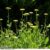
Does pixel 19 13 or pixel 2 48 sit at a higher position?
pixel 19 13

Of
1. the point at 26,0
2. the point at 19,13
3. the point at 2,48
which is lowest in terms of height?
the point at 2,48

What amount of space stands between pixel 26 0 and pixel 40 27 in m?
0.72

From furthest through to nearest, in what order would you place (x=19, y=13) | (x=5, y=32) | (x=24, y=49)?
(x=19, y=13), (x=5, y=32), (x=24, y=49)

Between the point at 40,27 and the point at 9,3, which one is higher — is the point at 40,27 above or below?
below

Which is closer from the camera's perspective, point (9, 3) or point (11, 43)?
point (11, 43)

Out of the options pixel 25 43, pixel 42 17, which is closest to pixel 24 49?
pixel 25 43

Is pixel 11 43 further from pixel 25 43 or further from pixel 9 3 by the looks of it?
pixel 9 3

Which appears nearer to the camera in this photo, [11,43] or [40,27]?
[11,43]

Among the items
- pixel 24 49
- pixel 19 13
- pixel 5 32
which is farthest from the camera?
pixel 19 13

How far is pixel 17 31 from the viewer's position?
5.98m

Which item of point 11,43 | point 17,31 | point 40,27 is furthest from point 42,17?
point 11,43

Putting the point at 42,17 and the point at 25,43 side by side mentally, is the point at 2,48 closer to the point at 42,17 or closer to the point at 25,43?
the point at 25,43

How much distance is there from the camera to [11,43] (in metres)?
5.59

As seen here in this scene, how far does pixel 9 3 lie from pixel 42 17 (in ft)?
2.74
